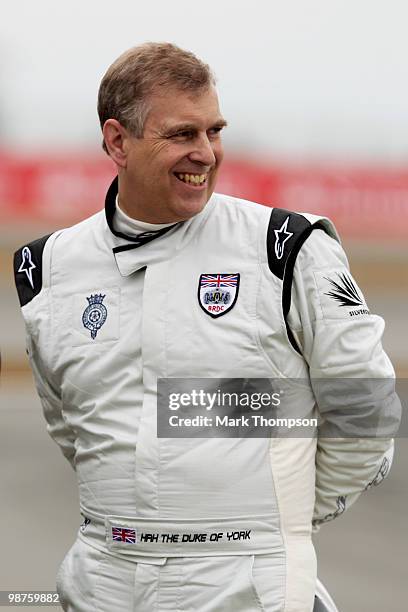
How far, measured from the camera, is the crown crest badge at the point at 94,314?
284cm

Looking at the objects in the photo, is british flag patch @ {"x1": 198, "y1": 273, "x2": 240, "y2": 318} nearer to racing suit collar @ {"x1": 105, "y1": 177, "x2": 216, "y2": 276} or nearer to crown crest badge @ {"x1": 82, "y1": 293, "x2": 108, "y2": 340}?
racing suit collar @ {"x1": 105, "y1": 177, "x2": 216, "y2": 276}

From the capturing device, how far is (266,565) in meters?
2.71

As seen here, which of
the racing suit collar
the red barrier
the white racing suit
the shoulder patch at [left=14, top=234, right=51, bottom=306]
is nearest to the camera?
the white racing suit

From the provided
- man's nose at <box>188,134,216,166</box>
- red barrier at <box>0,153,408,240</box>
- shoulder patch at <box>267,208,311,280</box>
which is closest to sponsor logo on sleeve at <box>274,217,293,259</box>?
shoulder patch at <box>267,208,311,280</box>

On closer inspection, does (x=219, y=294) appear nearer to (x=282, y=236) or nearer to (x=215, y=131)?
(x=282, y=236)

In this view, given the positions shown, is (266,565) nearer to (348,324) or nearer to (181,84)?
(348,324)

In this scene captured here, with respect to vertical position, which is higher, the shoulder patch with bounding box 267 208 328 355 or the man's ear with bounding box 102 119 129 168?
the man's ear with bounding box 102 119 129 168

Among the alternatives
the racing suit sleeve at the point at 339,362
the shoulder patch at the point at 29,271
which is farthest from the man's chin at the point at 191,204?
the shoulder patch at the point at 29,271

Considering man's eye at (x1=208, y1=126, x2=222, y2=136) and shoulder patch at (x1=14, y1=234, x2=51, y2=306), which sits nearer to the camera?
man's eye at (x1=208, y1=126, x2=222, y2=136)

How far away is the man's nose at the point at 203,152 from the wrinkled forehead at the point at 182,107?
0.03 meters

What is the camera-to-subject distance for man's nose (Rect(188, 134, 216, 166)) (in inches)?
108

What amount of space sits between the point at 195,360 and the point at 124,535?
413mm

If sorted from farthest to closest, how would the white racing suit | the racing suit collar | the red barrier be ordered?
the red barrier, the racing suit collar, the white racing suit

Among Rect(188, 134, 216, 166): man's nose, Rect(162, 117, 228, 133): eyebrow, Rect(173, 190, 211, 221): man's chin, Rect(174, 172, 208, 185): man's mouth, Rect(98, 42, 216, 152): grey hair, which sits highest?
Rect(98, 42, 216, 152): grey hair
